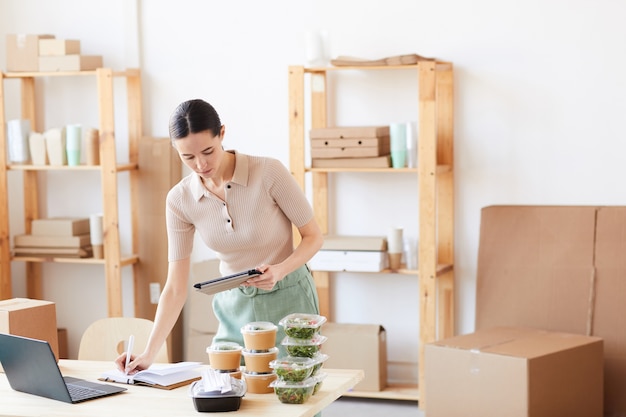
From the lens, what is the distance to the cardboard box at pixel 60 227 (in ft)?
17.6

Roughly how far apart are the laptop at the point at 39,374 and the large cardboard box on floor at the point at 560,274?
2.50 m

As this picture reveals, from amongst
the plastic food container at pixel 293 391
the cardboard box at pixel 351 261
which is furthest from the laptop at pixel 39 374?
the cardboard box at pixel 351 261

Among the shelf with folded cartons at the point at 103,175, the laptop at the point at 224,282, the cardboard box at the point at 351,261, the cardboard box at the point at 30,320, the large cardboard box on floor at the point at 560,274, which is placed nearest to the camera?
the laptop at the point at 224,282

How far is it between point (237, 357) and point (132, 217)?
115 inches

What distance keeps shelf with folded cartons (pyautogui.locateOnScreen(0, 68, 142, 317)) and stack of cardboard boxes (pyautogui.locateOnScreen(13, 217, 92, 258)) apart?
4cm

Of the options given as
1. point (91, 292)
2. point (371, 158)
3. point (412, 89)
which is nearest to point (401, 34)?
point (412, 89)

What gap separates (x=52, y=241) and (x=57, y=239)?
0.11 ft

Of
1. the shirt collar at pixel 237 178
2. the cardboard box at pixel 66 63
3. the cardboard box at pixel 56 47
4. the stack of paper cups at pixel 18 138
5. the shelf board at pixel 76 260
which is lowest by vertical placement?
the shelf board at pixel 76 260

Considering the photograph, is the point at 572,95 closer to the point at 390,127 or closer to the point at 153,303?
the point at 390,127

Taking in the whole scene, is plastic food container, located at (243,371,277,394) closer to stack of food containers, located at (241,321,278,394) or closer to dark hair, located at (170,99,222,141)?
stack of food containers, located at (241,321,278,394)

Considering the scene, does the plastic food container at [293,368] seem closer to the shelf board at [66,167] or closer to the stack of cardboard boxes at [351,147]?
the stack of cardboard boxes at [351,147]

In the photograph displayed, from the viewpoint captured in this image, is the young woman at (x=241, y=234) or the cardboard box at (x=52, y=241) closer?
the young woman at (x=241, y=234)

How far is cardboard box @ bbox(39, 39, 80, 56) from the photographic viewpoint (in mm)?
5281

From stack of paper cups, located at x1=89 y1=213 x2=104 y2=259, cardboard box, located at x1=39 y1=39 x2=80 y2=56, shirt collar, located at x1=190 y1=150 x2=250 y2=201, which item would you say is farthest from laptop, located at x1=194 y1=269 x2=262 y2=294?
cardboard box, located at x1=39 y1=39 x2=80 y2=56
